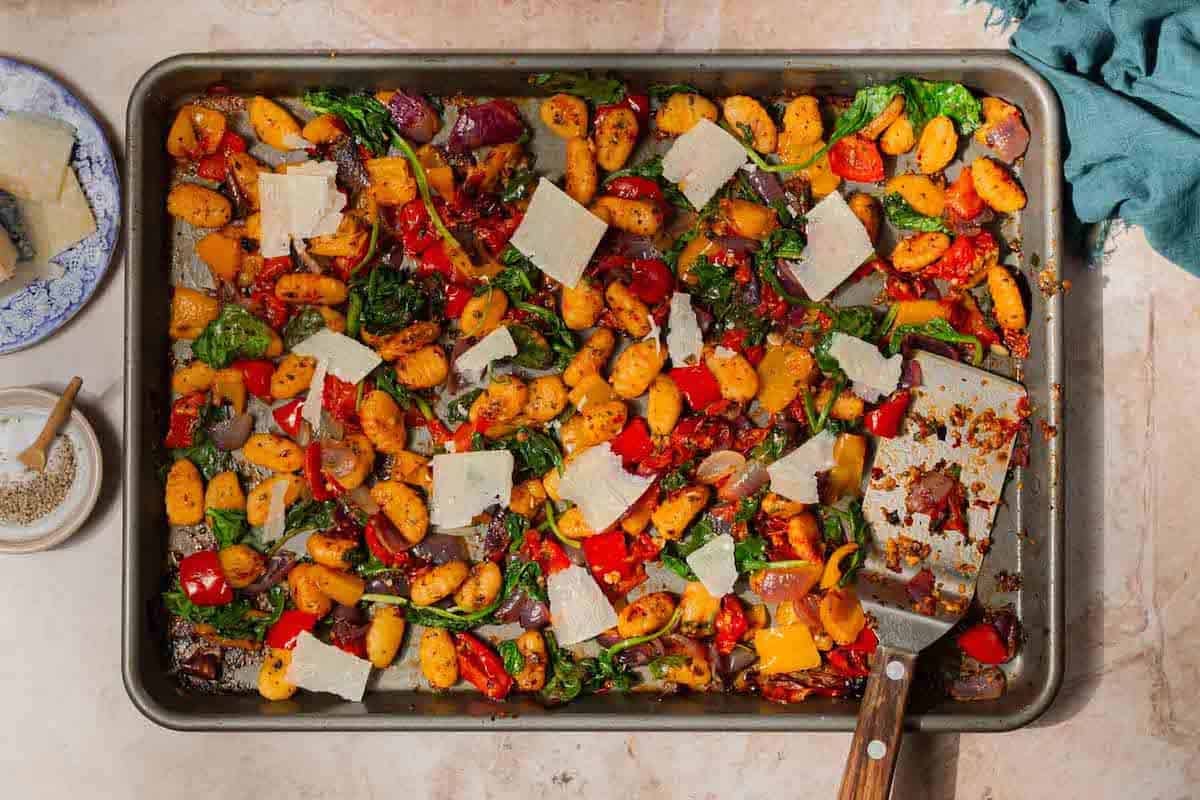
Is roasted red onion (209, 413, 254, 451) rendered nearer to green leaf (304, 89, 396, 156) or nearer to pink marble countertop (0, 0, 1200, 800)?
pink marble countertop (0, 0, 1200, 800)

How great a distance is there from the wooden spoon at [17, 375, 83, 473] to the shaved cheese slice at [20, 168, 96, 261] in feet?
0.93

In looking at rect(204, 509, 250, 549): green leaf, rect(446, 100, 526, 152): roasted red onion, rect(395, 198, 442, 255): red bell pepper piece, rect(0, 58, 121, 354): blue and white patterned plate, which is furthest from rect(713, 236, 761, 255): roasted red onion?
rect(0, 58, 121, 354): blue and white patterned plate

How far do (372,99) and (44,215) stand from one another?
717mm

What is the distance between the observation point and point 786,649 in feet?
6.72

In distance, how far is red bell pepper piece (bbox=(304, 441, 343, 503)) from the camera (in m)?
2.05

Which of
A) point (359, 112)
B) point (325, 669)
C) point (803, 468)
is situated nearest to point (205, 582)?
point (325, 669)

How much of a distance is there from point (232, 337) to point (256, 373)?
9cm

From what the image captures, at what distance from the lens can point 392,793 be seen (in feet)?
7.13

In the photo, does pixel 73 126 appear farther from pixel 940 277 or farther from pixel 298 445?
pixel 940 277

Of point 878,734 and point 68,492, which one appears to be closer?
point 878,734

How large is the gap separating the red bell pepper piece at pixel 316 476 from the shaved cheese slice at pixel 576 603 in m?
0.49

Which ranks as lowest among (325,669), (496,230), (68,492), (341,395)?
(325,669)

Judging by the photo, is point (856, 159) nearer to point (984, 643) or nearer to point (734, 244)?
point (734, 244)

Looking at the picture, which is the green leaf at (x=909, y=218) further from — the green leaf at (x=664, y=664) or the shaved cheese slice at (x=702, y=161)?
the green leaf at (x=664, y=664)
